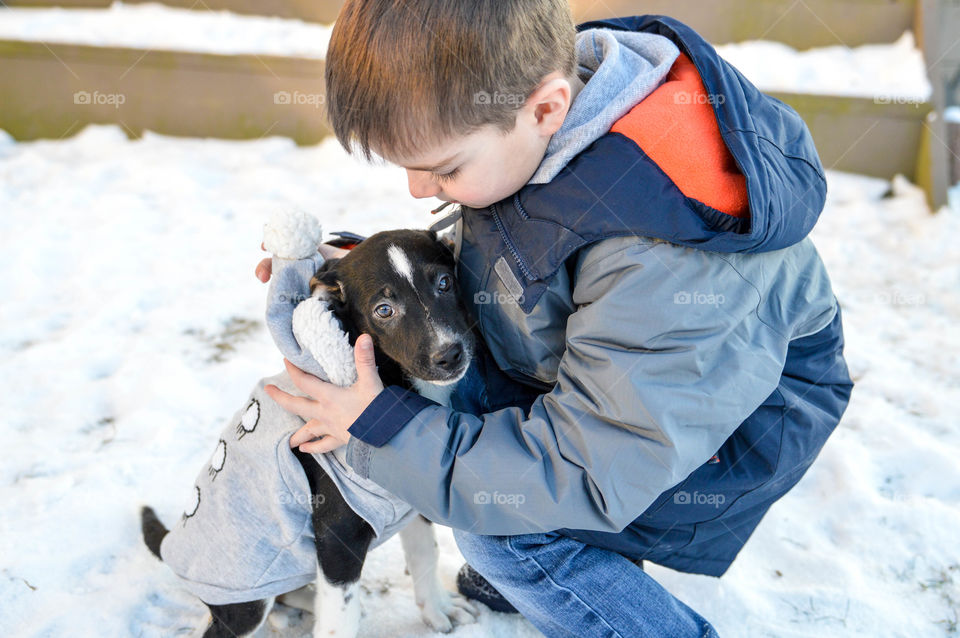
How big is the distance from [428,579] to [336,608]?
1.37ft

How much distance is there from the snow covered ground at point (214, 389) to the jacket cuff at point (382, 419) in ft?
3.29

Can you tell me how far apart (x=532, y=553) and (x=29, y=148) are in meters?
6.02

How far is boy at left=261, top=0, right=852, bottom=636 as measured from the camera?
1.70m

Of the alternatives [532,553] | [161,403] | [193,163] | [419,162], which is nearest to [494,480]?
[532,553]

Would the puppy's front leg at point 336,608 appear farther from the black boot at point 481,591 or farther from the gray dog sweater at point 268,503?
the black boot at point 481,591

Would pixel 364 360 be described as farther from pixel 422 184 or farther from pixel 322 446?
pixel 422 184

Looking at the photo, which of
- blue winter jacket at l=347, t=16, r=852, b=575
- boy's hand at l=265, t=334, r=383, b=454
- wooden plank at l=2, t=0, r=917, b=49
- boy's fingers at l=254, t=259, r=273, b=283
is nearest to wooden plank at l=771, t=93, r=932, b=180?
wooden plank at l=2, t=0, r=917, b=49

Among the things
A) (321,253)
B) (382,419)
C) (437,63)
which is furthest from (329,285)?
(437,63)

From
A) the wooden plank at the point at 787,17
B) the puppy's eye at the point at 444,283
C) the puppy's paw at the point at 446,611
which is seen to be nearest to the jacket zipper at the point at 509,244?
the puppy's eye at the point at 444,283

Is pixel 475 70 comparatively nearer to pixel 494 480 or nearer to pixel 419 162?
pixel 419 162

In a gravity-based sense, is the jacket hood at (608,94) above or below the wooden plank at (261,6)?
above

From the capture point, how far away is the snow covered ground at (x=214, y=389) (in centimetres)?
257

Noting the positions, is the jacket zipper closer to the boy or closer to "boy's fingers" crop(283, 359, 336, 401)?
the boy

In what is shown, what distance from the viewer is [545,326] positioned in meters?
2.04
